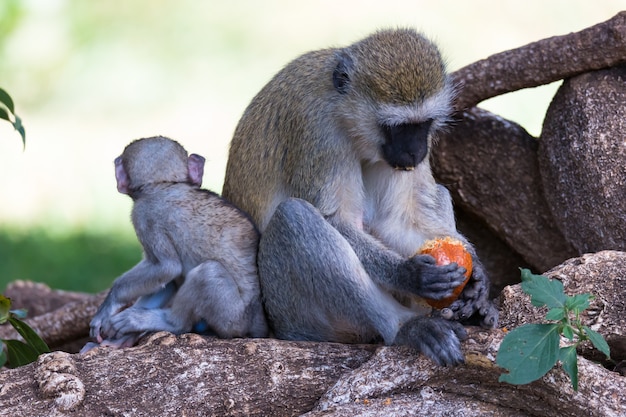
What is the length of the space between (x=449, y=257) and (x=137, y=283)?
1465 millimetres

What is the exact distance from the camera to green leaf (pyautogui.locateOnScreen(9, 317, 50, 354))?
14.9 ft

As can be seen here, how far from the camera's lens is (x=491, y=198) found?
5.96 m

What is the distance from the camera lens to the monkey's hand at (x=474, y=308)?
13.7 feet

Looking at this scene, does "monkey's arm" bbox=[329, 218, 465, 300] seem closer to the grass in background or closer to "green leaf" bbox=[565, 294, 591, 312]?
"green leaf" bbox=[565, 294, 591, 312]

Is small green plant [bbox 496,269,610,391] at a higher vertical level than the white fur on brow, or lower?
lower

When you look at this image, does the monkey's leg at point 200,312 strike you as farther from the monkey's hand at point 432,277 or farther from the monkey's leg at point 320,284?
the monkey's hand at point 432,277

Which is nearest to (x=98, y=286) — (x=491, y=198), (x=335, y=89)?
(x=491, y=198)

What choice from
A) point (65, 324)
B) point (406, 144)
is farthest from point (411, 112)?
point (65, 324)

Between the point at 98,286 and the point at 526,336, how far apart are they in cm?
559

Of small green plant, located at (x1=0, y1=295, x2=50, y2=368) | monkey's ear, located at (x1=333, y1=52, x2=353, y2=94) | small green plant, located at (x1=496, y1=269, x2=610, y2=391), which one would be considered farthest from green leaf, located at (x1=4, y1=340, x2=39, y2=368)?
small green plant, located at (x1=496, y1=269, x2=610, y2=391)

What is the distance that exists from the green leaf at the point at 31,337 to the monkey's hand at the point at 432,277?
5.70ft

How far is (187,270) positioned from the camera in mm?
4664

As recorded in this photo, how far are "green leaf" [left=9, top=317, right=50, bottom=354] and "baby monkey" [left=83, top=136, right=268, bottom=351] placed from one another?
0.22m

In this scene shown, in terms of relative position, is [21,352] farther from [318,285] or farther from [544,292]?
[544,292]
